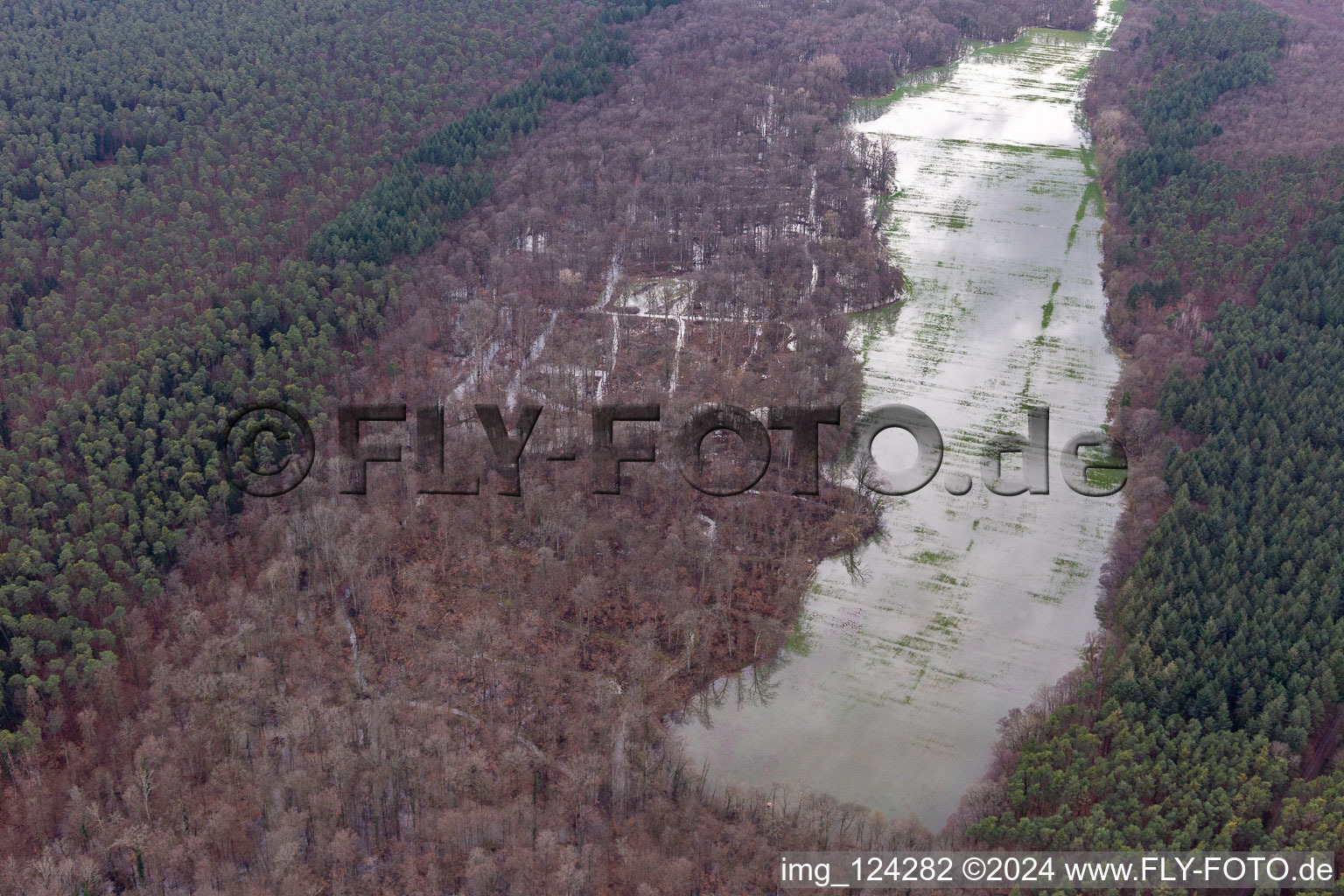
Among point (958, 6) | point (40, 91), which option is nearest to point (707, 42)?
point (958, 6)

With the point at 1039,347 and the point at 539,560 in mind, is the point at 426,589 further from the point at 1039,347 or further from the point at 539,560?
the point at 1039,347

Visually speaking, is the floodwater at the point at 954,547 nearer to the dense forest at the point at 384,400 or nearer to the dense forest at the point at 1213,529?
the dense forest at the point at 1213,529

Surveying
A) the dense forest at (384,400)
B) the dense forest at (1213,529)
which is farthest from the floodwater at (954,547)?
the dense forest at (384,400)

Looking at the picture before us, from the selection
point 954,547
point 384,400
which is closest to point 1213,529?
point 954,547

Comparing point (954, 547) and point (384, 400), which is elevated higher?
point (384, 400)

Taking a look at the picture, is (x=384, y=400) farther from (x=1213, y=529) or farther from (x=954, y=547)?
(x=1213, y=529)

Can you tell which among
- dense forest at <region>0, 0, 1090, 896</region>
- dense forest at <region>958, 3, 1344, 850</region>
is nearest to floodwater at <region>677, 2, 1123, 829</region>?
dense forest at <region>958, 3, 1344, 850</region>
